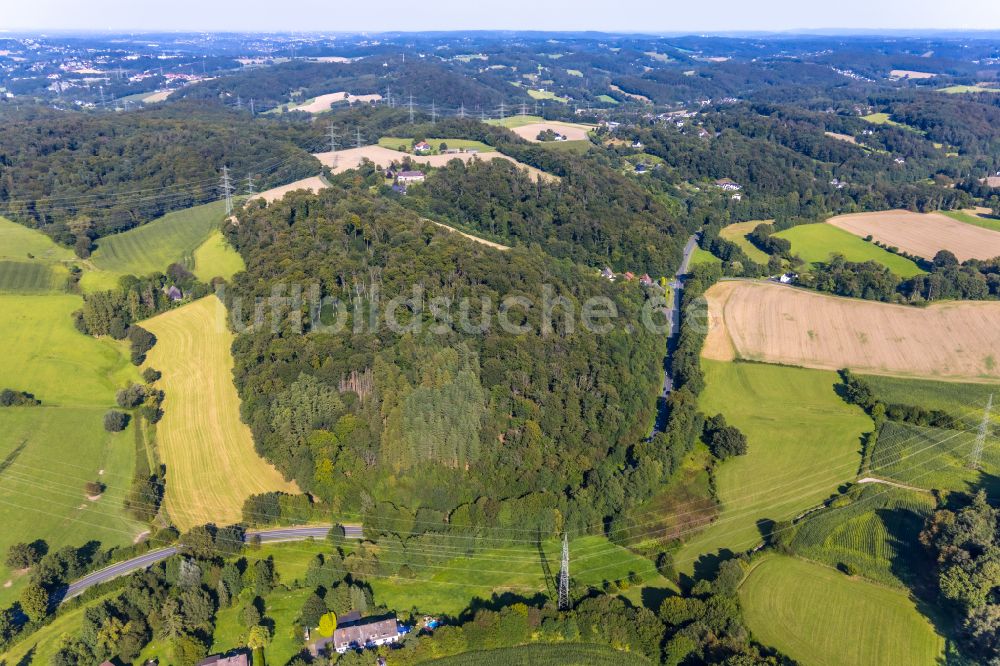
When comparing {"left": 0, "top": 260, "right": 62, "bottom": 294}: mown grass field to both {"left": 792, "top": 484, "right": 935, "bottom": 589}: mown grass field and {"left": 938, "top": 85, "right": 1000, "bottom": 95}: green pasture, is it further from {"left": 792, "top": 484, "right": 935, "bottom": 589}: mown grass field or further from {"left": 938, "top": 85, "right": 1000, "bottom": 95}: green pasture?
{"left": 938, "top": 85, "right": 1000, "bottom": 95}: green pasture

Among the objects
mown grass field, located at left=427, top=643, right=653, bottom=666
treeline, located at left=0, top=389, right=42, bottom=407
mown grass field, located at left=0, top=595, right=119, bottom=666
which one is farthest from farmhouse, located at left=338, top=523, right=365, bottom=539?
treeline, located at left=0, top=389, right=42, bottom=407

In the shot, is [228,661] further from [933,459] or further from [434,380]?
[933,459]

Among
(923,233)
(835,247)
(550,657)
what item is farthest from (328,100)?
(550,657)

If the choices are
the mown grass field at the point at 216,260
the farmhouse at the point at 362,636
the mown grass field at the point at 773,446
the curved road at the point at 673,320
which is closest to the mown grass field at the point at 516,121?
the curved road at the point at 673,320

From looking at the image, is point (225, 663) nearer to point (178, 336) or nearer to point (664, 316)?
point (178, 336)

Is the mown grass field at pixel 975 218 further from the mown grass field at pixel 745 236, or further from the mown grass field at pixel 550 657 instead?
the mown grass field at pixel 550 657

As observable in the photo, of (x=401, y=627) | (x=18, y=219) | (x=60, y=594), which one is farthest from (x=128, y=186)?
(x=401, y=627)

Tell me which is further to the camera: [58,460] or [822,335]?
[822,335]
